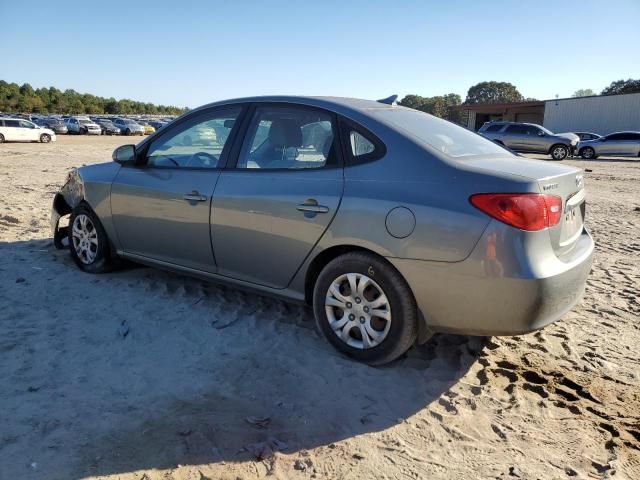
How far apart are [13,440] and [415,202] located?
2428 millimetres

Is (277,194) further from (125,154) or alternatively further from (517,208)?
(125,154)

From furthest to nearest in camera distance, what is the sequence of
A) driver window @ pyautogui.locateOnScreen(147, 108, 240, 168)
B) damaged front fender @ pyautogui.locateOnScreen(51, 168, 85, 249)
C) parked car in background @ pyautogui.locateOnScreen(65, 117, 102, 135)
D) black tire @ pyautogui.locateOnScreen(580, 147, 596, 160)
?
parked car in background @ pyautogui.locateOnScreen(65, 117, 102, 135)
black tire @ pyautogui.locateOnScreen(580, 147, 596, 160)
damaged front fender @ pyautogui.locateOnScreen(51, 168, 85, 249)
driver window @ pyautogui.locateOnScreen(147, 108, 240, 168)

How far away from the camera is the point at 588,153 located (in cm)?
2586

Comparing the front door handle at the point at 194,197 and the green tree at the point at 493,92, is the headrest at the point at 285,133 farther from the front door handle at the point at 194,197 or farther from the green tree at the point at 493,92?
the green tree at the point at 493,92

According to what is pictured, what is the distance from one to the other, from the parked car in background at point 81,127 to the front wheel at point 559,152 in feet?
133

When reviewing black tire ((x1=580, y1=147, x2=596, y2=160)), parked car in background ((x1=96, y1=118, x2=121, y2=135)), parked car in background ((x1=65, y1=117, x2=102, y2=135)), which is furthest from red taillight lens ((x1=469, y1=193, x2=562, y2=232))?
parked car in background ((x1=96, y1=118, x2=121, y2=135))

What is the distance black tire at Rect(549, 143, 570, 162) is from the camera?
24.2 metres

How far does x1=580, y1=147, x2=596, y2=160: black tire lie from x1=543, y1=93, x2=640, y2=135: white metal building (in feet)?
49.5

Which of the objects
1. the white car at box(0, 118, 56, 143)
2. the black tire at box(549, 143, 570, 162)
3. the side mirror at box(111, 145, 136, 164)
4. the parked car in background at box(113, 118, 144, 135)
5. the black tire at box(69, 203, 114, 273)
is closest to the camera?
the side mirror at box(111, 145, 136, 164)

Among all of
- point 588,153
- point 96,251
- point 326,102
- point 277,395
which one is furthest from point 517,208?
point 588,153

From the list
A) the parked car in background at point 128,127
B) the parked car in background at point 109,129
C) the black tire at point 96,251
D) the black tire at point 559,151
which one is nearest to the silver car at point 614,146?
the black tire at point 559,151

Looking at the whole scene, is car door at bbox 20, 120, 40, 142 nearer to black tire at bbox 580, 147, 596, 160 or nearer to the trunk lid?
black tire at bbox 580, 147, 596, 160

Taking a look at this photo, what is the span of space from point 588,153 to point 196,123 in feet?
85.7

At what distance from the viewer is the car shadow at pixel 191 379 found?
2592mm
